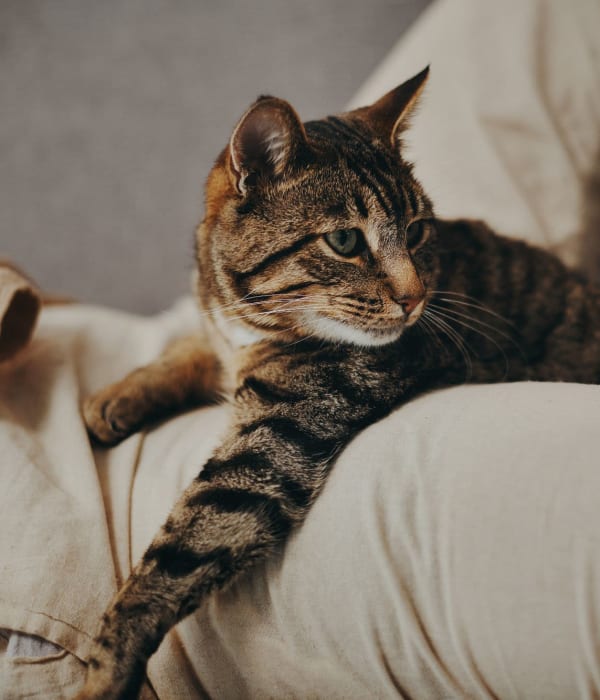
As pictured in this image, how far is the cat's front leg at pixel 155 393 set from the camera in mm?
914

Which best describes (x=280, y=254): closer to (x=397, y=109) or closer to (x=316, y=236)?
(x=316, y=236)

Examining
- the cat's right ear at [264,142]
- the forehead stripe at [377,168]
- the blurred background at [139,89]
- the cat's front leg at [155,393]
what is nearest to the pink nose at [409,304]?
the forehead stripe at [377,168]

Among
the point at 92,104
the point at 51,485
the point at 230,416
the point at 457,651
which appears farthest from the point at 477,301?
the point at 92,104

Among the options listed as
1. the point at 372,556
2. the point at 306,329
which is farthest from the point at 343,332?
the point at 372,556

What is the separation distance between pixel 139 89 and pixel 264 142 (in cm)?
111

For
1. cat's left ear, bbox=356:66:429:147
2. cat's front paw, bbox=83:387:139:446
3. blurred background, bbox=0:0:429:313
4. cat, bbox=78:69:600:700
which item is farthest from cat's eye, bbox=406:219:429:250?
blurred background, bbox=0:0:429:313

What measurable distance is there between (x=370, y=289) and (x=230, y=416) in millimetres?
249

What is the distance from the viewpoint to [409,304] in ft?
2.57

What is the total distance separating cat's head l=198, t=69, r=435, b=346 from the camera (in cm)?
77

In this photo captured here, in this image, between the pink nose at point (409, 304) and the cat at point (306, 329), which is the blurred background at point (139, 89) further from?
the pink nose at point (409, 304)

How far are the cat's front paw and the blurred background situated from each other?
2.70 feet

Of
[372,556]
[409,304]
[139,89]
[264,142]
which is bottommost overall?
[372,556]

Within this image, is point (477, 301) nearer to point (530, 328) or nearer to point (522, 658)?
point (530, 328)

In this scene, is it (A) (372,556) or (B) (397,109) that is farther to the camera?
(B) (397,109)
